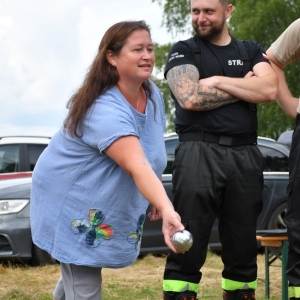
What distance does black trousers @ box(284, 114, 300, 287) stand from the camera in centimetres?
470

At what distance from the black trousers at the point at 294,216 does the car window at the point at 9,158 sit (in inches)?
266

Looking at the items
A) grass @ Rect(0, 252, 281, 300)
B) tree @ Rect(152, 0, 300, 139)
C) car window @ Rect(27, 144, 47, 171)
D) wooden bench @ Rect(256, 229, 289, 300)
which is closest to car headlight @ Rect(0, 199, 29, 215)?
grass @ Rect(0, 252, 281, 300)

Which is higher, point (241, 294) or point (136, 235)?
point (136, 235)

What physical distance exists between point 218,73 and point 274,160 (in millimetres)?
5562

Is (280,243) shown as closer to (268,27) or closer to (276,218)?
(276,218)

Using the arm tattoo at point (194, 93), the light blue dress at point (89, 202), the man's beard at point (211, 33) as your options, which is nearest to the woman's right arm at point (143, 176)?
the light blue dress at point (89, 202)

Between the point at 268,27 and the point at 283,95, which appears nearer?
the point at 283,95

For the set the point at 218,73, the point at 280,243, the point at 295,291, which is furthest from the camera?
the point at 280,243

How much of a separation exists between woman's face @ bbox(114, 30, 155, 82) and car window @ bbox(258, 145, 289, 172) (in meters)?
6.58

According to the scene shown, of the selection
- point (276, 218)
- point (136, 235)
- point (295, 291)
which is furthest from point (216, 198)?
point (276, 218)

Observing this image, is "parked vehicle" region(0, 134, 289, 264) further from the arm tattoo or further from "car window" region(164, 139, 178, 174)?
the arm tattoo

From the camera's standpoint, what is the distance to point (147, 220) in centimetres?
928

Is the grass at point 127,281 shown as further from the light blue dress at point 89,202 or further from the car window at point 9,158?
the light blue dress at point 89,202

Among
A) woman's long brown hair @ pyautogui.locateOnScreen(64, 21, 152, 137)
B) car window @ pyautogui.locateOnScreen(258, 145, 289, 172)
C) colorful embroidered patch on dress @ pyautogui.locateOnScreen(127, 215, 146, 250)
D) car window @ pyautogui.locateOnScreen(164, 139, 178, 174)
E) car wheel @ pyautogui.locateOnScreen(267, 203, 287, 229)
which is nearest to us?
woman's long brown hair @ pyautogui.locateOnScreen(64, 21, 152, 137)
